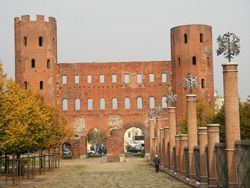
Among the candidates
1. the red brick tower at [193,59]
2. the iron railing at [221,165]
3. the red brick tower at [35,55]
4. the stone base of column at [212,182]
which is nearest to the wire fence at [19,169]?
the stone base of column at [212,182]

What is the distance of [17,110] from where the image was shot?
890 inches

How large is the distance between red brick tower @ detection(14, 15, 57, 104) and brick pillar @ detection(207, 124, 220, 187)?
39.3 meters

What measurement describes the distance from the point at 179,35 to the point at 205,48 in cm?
318

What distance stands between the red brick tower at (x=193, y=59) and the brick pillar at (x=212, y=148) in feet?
124

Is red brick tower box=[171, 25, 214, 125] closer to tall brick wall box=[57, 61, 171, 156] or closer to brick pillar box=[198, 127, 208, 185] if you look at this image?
tall brick wall box=[57, 61, 171, 156]

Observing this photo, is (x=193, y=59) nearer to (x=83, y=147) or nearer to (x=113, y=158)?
(x=113, y=158)

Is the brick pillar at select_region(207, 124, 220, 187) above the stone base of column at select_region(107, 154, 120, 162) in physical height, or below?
above

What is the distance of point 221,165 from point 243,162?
278cm

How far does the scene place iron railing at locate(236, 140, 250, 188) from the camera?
1563cm

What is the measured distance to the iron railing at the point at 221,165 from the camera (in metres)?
18.3

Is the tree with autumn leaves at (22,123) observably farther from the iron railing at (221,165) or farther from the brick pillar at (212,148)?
the iron railing at (221,165)

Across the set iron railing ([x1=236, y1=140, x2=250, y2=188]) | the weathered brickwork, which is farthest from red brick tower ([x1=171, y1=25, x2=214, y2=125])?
iron railing ([x1=236, y1=140, x2=250, y2=188])

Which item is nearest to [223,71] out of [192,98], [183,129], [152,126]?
[192,98]

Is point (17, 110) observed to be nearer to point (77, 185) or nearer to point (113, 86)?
point (77, 185)
